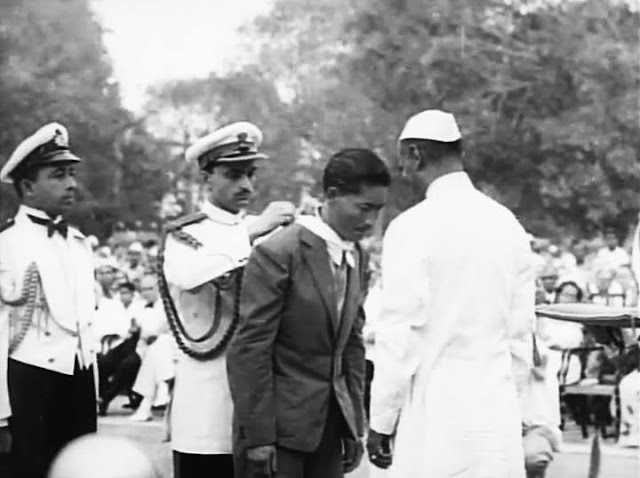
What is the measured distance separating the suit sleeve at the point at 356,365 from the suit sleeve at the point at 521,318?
0.55m

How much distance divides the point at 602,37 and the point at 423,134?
77.7 ft

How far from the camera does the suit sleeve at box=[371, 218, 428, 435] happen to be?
12.8ft

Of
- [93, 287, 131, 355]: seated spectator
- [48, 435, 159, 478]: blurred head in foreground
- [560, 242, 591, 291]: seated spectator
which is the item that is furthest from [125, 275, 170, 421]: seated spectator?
[48, 435, 159, 478]: blurred head in foreground

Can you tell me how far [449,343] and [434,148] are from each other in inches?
23.8

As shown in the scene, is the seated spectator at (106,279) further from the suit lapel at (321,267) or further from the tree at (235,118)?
the tree at (235,118)

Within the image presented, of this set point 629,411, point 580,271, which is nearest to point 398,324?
point 629,411

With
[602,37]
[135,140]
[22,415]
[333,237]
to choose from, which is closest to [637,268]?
[333,237]

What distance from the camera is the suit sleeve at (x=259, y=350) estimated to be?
13.2 ft

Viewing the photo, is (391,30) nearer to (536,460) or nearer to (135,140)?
(135,140)

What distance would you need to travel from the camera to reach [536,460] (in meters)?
4.24

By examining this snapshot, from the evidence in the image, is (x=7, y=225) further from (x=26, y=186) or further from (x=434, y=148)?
(x=434, y=148)

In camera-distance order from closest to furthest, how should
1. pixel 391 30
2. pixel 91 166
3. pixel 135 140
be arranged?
pixel 391 30
pixel 91 166
pixel 135 140

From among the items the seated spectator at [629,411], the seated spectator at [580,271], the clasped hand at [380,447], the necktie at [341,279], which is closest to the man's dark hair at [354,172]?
the necktie at [341,279]

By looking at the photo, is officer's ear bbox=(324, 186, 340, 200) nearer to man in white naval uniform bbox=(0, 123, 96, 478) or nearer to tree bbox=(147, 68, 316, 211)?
man in white naval uniform bbox=(0, 123, 96, 478)
